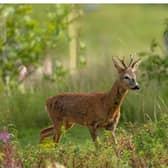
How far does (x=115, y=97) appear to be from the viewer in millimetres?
12109

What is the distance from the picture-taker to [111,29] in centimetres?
4284

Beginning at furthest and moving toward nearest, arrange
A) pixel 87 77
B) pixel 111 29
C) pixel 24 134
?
pixel 111 29 → pixel 87 77 → pixel 24 134

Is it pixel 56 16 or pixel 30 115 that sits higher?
pixel 56 16

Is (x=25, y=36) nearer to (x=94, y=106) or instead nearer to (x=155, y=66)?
(x=155, y=66)

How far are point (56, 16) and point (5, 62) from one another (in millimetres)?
1255

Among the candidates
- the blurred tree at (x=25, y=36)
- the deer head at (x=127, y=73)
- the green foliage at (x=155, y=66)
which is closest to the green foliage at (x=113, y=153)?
the deer head at (x=127, y=73)

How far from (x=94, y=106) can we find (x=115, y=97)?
0.94 feet

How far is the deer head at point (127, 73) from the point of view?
11664 millimetres

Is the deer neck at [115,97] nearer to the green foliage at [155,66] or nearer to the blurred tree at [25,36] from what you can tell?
the green foliage at [155,66]

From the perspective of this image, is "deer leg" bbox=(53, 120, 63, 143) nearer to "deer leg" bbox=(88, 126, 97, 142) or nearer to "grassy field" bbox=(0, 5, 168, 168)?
"grassy field" bbox=(0, 5, 168, 168)

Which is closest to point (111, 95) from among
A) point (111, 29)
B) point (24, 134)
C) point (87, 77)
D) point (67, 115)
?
point (67, 115)

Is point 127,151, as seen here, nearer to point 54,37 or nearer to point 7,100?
point 7,100

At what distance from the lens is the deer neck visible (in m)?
12.0

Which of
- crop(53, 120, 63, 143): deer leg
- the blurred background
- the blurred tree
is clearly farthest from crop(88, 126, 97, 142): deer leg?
the blurred tree
